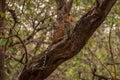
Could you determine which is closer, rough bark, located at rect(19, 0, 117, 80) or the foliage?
rough bark, located at rect(19, 0, 117, 80)

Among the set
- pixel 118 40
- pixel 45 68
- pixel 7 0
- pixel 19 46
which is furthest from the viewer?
pixel 118 40

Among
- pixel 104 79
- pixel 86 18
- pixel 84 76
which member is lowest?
pixel 84 76

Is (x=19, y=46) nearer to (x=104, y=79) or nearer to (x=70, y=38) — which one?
(x=104, y=79)

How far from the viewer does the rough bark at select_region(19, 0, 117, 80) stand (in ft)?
10.5

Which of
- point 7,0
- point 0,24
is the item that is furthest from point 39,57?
point 7,0

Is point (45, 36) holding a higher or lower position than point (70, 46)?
lower

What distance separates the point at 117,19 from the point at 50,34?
1.13 metres

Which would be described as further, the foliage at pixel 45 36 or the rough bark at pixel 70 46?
the foliage at pixel 45 36

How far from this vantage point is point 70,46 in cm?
351

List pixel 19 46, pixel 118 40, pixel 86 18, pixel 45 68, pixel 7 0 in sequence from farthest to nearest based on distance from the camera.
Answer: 1. pixel 118 40
2. pixel 19 46
3. pixel 7 0
4. pixel 45 68
5. pixel 86 18

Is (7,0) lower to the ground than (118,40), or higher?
higher

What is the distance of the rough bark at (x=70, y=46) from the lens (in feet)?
10.5

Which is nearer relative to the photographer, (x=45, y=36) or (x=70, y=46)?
(x=70, y=46)

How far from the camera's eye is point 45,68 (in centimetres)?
364
